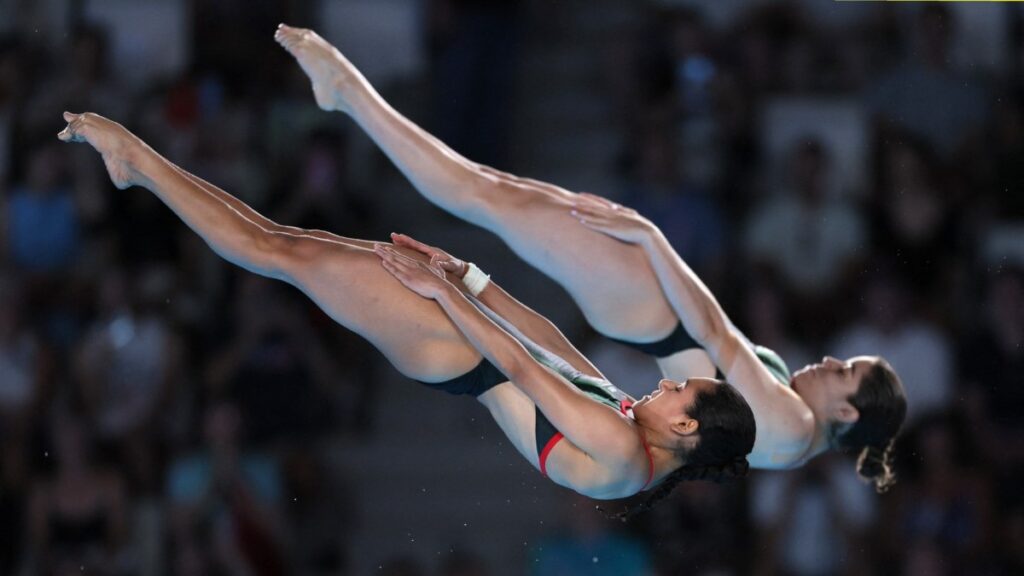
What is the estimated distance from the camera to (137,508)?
6273mm

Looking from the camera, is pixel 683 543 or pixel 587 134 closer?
pixel 683 543

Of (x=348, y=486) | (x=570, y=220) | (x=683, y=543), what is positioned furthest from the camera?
(x=348, y=486)

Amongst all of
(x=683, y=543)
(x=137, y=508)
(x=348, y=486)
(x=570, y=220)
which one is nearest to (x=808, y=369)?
(x=570, y=220)

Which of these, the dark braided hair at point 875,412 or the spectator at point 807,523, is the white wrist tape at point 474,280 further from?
the spectator at point 807,523

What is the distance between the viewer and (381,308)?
3.82m

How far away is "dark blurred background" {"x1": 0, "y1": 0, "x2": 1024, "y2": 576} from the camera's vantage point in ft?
20.2

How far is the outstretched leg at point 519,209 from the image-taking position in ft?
14.7

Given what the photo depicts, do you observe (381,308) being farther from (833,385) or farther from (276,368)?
(276,368)

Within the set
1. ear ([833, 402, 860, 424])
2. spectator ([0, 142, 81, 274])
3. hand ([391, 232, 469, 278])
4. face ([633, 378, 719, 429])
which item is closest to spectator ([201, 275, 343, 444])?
spectator ([0, 142, 81, 274])

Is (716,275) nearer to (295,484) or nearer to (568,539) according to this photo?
(568,539)

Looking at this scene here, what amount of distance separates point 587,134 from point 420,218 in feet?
3.24

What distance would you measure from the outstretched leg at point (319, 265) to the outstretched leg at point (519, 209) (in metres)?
0.72

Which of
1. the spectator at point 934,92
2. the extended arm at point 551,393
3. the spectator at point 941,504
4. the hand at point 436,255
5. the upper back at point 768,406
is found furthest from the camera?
the spectator at point 934,92

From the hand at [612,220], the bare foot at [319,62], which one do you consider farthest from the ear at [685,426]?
the bare foot at [319,62]
